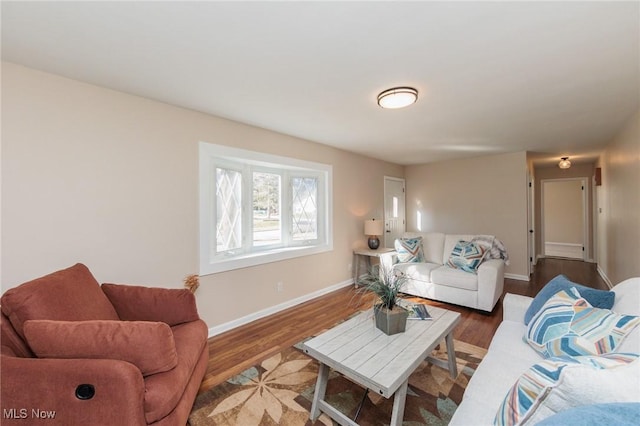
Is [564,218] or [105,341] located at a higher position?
[564,218]

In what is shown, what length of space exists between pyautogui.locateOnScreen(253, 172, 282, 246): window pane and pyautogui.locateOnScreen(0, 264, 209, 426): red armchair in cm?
202

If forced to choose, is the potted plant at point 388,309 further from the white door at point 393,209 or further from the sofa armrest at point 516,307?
the white door at point 393,209

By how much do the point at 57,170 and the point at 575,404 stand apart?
3.07m

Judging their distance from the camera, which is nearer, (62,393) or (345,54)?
(62,393)

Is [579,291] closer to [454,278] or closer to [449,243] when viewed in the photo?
[454,278]

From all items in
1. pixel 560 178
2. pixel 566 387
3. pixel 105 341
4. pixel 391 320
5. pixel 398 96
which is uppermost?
pixel 398 96

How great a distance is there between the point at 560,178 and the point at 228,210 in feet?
25.5

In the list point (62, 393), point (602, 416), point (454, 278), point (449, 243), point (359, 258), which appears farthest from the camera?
point (359, 258)

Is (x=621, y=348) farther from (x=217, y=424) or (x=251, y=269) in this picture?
(x=251, y=269)

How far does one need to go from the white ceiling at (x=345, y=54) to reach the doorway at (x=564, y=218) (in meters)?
6.45

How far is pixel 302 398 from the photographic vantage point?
179 centimetres

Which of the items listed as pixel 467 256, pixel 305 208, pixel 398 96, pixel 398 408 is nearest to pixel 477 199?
pixel 467 256

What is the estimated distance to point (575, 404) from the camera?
0.71 meters

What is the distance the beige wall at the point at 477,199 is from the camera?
15.3 feet
